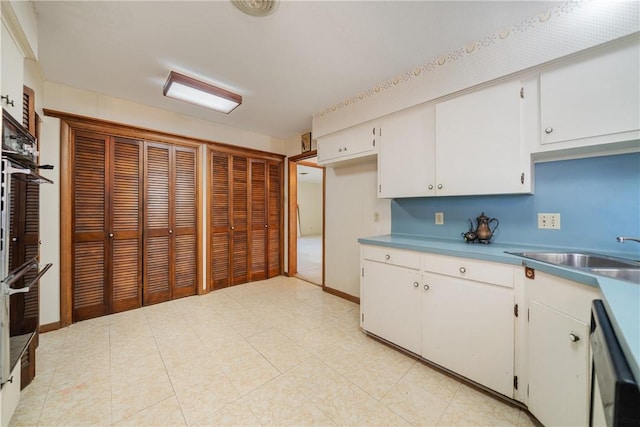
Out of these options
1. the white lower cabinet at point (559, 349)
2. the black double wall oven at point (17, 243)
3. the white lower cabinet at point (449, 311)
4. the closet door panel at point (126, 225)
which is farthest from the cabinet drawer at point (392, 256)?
the closet door panel at point (126, 225)

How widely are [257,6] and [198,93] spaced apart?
1.27 m

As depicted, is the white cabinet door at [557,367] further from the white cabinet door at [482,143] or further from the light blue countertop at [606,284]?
the white cabinet door at [482,143]

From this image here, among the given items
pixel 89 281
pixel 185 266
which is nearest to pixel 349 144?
pixel 185 266

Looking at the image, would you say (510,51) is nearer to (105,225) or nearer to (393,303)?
(393,303)

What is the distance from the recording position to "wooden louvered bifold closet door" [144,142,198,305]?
9.69 feet

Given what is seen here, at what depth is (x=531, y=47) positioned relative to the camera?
1550 millimetres

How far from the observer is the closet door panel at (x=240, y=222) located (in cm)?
367

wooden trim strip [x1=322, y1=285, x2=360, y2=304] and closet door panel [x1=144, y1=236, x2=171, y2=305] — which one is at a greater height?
closet door panel [x1=144, y1=236, x2=171, y2=305]

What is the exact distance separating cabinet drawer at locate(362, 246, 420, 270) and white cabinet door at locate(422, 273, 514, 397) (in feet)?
0.46

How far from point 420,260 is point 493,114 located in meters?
1.16

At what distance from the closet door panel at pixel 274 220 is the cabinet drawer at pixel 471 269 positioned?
9.20 feet

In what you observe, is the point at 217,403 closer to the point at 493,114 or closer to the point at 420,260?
the point at 420,260

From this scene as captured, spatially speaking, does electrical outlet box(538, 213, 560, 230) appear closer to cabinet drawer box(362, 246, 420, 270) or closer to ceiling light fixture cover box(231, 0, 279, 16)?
cabinet drawer box(362, 246, 420, 270)

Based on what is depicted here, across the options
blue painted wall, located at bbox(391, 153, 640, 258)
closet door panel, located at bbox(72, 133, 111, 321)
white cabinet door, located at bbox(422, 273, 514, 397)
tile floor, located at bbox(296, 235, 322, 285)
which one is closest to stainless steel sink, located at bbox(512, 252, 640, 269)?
blue painted wall, located at bbox(391, 153, 640, 258)
